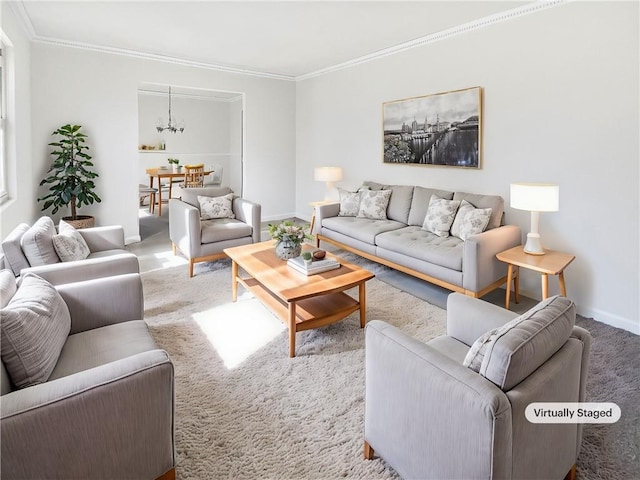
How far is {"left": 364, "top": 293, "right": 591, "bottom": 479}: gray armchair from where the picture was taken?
4.00 ft

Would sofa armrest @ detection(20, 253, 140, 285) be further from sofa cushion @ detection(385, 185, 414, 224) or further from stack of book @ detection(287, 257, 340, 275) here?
sofa cushion @ detection(385, 185, 414, 224)

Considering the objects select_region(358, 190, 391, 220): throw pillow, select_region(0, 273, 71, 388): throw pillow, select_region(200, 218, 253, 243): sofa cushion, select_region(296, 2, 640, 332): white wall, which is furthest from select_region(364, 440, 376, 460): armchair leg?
select_region(358, 190, 391, 220): throw pillow

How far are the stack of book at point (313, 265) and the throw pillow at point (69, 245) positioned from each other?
5.19 feet

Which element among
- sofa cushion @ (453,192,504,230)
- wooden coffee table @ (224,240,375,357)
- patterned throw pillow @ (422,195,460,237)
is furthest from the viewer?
patterned throw pillow @ (422,195,460,237)

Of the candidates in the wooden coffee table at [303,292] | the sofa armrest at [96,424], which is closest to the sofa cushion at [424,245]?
the wooden coffee table at [303,292]

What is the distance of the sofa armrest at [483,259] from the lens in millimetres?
3275

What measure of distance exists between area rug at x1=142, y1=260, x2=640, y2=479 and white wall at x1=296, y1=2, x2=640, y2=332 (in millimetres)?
603

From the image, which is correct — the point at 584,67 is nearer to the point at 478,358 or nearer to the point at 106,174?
the point at 478,358

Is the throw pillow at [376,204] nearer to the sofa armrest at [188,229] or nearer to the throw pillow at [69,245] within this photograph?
the sofa armrest at [188,229]

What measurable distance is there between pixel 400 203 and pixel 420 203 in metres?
0.31

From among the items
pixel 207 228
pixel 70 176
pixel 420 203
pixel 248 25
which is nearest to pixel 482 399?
pixel 420 203

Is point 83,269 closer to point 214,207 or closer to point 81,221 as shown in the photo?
point 214,207

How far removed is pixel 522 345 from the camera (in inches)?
50.9

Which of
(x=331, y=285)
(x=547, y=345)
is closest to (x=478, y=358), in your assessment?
(x=547, y=345)
